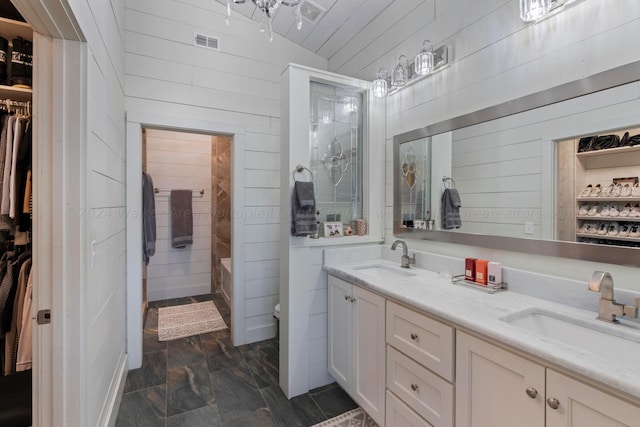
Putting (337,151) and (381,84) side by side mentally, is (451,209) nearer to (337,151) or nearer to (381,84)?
(337,151)

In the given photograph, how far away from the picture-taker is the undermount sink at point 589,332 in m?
1.04

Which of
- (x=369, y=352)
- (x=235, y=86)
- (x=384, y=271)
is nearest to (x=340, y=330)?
(x=369, y=352)

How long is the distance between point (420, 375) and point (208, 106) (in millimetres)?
2734

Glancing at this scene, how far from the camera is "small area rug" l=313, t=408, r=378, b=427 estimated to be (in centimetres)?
187

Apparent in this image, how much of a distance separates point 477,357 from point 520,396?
0.17 metres

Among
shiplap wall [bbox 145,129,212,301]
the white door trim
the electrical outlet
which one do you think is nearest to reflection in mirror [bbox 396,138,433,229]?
the electrical outlet

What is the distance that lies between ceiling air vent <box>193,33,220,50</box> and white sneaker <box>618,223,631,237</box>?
319cm

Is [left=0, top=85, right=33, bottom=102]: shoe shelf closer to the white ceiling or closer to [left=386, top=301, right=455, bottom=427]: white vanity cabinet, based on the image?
the white ceiling

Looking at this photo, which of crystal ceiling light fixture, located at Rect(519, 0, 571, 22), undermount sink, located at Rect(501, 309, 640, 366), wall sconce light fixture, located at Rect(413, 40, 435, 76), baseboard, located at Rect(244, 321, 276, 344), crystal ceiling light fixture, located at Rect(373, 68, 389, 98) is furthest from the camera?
baseboard, located at Rect(244, 321, 276, 344)

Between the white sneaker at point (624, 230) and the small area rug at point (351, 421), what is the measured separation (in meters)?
1.67

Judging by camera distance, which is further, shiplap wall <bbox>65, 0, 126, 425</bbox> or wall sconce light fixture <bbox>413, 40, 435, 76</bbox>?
wall sconce light fixture <bbox>413, 40, 435, 76</bbox>

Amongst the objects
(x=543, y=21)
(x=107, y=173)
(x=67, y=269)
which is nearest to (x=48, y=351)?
(x=67, y=269)

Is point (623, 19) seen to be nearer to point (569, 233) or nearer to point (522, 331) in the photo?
point (569, 233)

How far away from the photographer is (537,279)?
1471 millimetres
